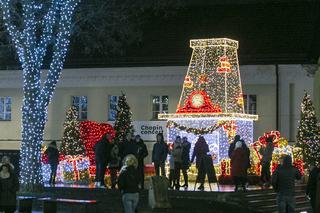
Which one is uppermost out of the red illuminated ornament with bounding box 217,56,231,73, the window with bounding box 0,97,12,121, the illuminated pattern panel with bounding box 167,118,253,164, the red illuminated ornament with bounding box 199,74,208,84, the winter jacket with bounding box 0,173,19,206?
the red illuminated ornament with bounding box 217,56,231,73

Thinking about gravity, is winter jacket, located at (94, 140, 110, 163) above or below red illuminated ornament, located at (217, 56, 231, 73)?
below

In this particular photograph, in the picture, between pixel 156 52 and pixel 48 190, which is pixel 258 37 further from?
pixel 48 190

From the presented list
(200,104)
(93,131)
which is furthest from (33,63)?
(93,131)

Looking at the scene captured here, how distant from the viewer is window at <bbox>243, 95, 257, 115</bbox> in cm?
4478

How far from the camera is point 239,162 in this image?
2962 centimetres

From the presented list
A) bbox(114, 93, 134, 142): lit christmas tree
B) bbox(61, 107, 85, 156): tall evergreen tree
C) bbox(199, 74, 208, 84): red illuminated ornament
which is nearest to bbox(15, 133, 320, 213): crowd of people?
bbox(199, 74, 208, 84): red illuminated ornament

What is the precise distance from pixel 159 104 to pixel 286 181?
2298 centimetres

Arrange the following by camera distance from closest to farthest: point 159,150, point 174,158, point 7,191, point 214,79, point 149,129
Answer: point 7,191 < point 174,158 < point 159,150 < point 214,79 < point 149,129

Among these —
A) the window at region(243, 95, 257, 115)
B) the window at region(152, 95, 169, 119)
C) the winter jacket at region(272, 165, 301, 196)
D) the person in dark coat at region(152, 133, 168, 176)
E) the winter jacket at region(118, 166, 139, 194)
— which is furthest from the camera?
the window at region(152, 95, 169, 119)

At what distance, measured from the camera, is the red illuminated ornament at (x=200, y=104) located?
120 ft

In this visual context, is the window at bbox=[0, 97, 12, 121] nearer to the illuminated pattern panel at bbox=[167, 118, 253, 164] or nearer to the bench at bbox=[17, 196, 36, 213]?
the illuminated pattern panel at bbox=[167, 118, 253, 164]

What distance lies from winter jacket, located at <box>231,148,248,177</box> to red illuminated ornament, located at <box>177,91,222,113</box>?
6994 mm

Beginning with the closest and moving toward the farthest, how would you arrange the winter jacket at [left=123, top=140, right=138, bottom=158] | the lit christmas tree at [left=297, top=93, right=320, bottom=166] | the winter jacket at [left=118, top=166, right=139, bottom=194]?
1. the winter jacket at [left=118, top=166, right=139, bottom=194]
2. the winter jacket at [left=123, top=140, right=138, bottom=158]
3. the lit christmas tree at [left=297, top=93, right=320, bottom=166]

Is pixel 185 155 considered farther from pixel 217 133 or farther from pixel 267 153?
pixel 217 133
